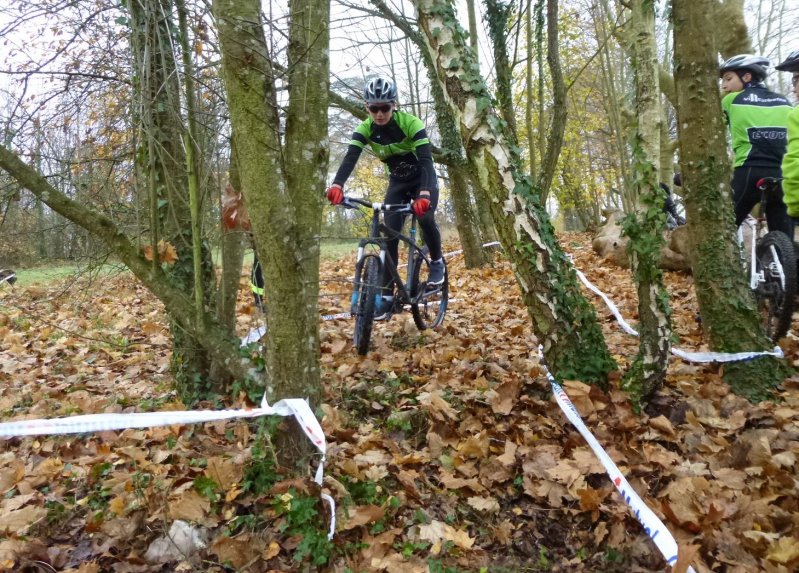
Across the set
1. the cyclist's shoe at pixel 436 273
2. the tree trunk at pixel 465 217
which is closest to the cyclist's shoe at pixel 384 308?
the cyclist's shoe at pixel 436 273

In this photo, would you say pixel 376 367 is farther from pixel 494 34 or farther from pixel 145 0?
pixel 494 34

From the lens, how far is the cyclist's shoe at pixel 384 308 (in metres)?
4.74

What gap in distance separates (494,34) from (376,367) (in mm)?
7072

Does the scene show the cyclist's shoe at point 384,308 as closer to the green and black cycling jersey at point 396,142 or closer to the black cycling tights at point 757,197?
the green and black cycling jersey at point 396,142

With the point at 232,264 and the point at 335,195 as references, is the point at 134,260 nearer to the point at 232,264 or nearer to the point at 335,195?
the point at 232,264

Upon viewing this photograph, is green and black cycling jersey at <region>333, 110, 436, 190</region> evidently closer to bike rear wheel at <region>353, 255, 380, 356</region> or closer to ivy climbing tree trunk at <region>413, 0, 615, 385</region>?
bike rear wheel at <region>353, 255, 380, 356</region>

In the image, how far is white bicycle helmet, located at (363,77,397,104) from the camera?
14.6 feet

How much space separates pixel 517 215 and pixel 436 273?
2.22 metres

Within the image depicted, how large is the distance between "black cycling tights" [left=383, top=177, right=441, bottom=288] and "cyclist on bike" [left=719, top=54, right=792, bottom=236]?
2.65 meters

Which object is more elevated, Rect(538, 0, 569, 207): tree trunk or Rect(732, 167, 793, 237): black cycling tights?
Rect(538, 0, 569, 207): tree trunk

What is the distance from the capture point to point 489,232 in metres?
10.2

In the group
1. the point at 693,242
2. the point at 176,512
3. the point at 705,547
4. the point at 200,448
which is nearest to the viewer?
the point at 705,547

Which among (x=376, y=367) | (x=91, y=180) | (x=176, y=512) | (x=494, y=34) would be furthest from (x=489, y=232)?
(x=176, y=512)

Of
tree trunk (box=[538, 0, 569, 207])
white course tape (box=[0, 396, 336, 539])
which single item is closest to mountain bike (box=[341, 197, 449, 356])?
white course tape (box=[0, 396, 336, 539])
